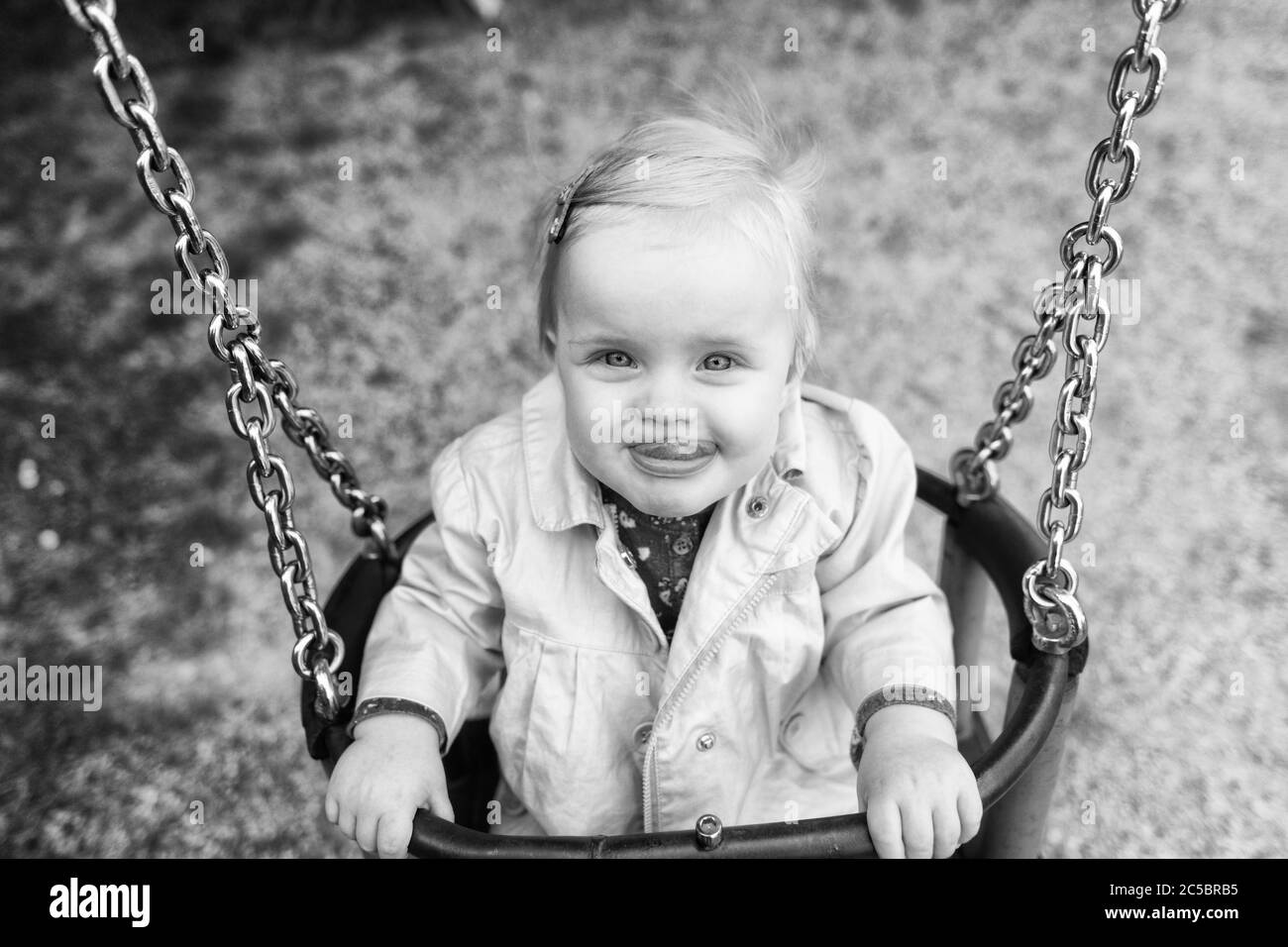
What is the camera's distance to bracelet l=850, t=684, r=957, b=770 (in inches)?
40.9

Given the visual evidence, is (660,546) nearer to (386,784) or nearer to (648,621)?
(648,621)

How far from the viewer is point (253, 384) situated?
867mm

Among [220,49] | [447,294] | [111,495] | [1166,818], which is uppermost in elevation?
[220,49]

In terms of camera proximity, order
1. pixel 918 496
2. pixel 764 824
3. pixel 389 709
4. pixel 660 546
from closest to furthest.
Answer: pixel 764 824
pixel 389 709
pixel 660 546
pixel 918 496

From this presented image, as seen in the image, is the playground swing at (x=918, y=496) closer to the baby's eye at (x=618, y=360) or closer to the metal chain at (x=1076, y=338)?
the metal chain at (x=1076, y=338)

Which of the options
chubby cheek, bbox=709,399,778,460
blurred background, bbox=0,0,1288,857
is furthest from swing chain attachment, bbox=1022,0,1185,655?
blurred background, bbox=0,0,1288,857

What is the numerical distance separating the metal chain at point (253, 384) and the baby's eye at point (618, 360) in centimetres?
27

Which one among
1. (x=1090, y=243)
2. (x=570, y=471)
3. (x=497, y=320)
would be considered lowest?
(x=570, y=471)

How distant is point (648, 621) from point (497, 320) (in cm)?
149

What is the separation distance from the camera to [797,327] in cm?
107

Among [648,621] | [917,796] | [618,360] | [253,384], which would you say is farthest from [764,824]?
[253,384]

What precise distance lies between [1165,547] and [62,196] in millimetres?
2780
